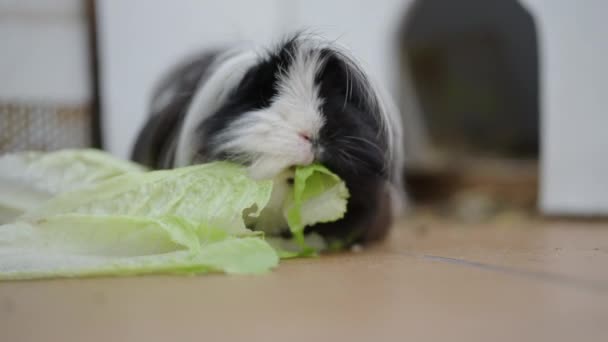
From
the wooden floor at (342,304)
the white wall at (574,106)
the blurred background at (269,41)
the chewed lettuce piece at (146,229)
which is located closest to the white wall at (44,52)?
the blurred background at (269,41)

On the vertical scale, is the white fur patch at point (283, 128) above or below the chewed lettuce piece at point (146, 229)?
above

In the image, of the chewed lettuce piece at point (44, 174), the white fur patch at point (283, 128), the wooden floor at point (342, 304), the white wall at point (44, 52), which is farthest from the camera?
the white wall at point (44, 52)

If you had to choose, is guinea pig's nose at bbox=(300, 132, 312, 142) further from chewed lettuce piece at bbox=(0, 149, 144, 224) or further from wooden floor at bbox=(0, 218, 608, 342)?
chewed lettuce piece at bbox=(0, 149, 144, 224)

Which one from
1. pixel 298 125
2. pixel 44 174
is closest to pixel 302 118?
pixel 298 125

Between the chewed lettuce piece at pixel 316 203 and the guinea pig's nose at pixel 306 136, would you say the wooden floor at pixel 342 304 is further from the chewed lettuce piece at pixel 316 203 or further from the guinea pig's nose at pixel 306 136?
the guinea pig's nose at pixel 306 136

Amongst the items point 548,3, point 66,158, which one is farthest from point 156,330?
point 548,3

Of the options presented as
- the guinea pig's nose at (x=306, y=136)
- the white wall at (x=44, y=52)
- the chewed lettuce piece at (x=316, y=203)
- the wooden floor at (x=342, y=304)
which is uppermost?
the white wall at (x=44, y=52)
